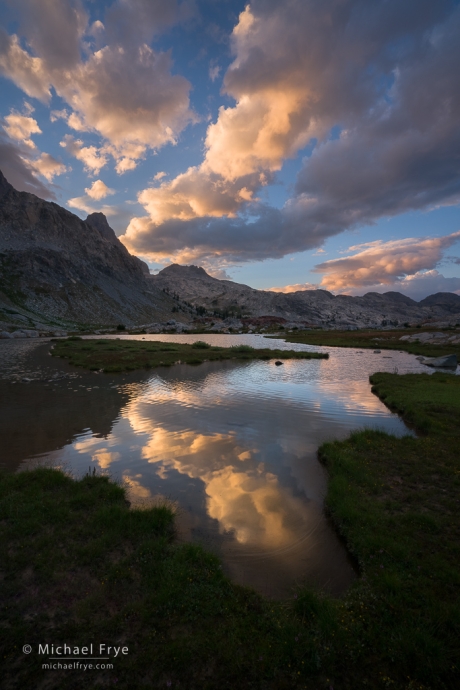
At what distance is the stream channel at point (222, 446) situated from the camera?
10055mm

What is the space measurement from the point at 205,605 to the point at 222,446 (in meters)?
10.9

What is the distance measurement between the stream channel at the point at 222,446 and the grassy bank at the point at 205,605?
42.1 inches

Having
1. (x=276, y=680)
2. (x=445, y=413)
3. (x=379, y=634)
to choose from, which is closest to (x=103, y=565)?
(x=276, y=680)

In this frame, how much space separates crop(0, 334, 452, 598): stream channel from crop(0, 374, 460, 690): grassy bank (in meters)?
1.07

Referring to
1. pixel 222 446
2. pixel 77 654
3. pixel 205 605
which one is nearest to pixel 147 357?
pixel 222 446

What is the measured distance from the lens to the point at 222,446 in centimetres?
1836

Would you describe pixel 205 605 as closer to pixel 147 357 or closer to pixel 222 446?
pixel 222 446

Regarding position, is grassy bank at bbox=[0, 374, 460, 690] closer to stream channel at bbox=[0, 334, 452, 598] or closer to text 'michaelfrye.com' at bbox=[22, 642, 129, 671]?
text 'michaelfrye.com' at bbox=[22, 642, 129, 671]

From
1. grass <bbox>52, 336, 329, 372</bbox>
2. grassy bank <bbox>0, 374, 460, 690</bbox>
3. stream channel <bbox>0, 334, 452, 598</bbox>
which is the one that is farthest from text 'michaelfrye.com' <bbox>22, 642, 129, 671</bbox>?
grass <bbox>52, 336, 329, 372</bbox>

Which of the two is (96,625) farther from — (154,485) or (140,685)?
(154,485)

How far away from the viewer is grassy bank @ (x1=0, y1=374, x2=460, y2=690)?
237 inches

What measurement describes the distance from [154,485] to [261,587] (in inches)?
265

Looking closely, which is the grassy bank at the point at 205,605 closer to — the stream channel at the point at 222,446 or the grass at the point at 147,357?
the stream channel at the point at 222,446

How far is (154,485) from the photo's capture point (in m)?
13.6
